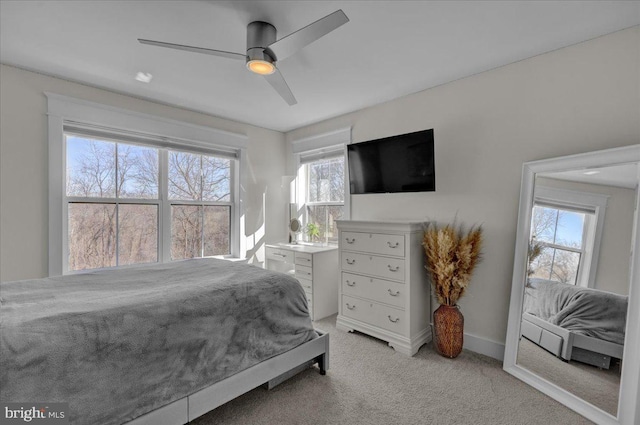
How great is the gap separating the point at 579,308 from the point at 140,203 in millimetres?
4059

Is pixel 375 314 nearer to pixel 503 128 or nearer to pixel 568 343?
pixel 568 343

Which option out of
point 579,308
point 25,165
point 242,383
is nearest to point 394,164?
point 579,308

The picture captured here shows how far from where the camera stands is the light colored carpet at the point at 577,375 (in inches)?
69.2

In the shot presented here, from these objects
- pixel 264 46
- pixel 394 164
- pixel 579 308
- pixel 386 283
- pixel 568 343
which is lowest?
pixel 568 343

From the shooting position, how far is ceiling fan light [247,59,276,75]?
1.80 meters

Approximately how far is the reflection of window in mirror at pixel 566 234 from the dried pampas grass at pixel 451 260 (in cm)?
42

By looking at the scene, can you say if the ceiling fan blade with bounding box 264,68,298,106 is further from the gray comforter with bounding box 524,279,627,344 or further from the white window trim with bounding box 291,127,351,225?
the gray comforter with bounding box 524,279,627,344

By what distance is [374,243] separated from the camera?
9.50 ft

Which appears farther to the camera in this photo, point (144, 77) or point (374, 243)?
point (374, 243)

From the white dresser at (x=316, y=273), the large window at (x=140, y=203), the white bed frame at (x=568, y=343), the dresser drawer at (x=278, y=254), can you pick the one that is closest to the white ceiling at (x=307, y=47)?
the large window at (x=140, y=203)

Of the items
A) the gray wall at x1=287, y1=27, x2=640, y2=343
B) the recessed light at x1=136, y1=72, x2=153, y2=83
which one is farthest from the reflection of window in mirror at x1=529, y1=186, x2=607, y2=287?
the recessed light at x1=136, y1=72, x2=153, y2=83

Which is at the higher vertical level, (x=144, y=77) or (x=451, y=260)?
(x=144, y=77)

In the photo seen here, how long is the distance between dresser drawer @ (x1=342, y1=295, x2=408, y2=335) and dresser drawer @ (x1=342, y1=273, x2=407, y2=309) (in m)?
0.06

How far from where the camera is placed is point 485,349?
8.55 feet
